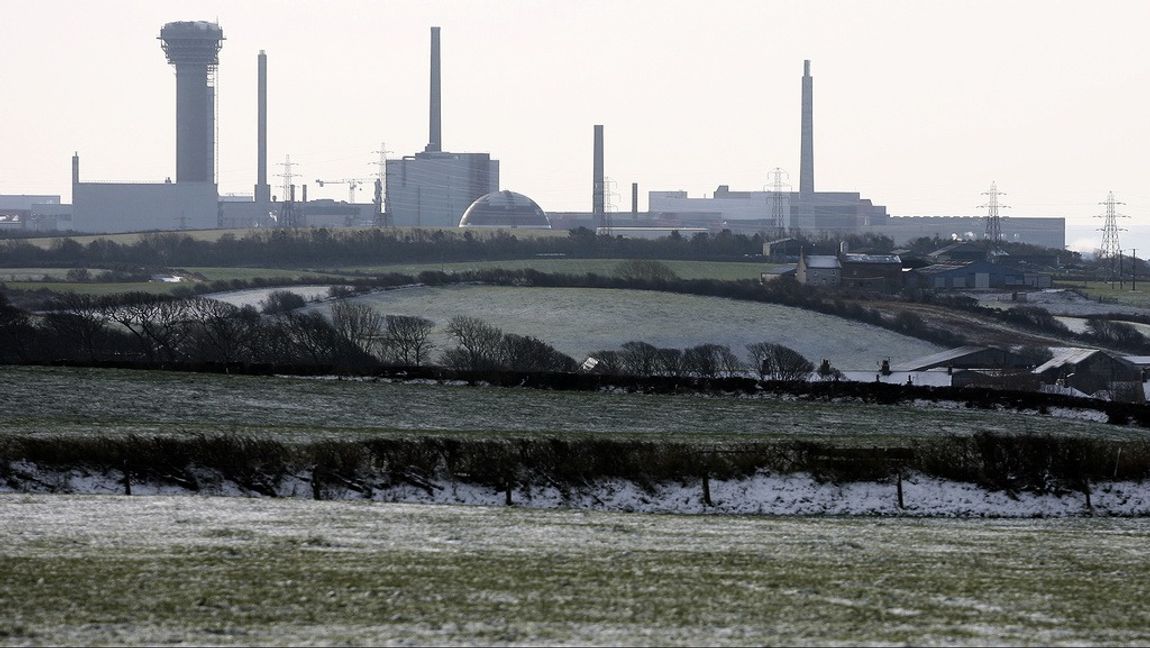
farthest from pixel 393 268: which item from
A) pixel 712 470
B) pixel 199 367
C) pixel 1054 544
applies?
pixel 1054 544

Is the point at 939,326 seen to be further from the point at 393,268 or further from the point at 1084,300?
the point at 393,268

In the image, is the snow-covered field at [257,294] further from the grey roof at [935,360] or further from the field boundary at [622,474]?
the field boundary at [622,474]

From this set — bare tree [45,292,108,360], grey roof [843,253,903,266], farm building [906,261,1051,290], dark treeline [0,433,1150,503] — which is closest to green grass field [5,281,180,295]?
bare tree [45,292,108,360]

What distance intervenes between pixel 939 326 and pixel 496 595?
9084 cm

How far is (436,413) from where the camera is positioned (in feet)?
158

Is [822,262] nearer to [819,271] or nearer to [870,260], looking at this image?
[819,271]

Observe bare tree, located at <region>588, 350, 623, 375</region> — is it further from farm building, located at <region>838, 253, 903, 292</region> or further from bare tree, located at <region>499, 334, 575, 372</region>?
farm building, located at <region>838, 253, 903, 292</region>

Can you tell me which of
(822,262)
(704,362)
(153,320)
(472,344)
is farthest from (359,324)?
(822,262)

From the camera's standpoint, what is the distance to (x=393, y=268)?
5906 inches

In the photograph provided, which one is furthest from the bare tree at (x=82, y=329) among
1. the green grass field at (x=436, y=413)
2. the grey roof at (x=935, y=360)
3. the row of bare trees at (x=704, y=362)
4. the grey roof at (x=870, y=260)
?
the grey roof at (x=870, y=260)

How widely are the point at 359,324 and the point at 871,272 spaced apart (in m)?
64.2

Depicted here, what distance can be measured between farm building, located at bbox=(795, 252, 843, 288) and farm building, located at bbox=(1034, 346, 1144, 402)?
53025 mm

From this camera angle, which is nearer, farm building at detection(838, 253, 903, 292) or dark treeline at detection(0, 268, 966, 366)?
dark treeline at detection(0, 268, 966, 366)

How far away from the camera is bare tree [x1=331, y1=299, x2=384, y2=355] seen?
8694 cm
